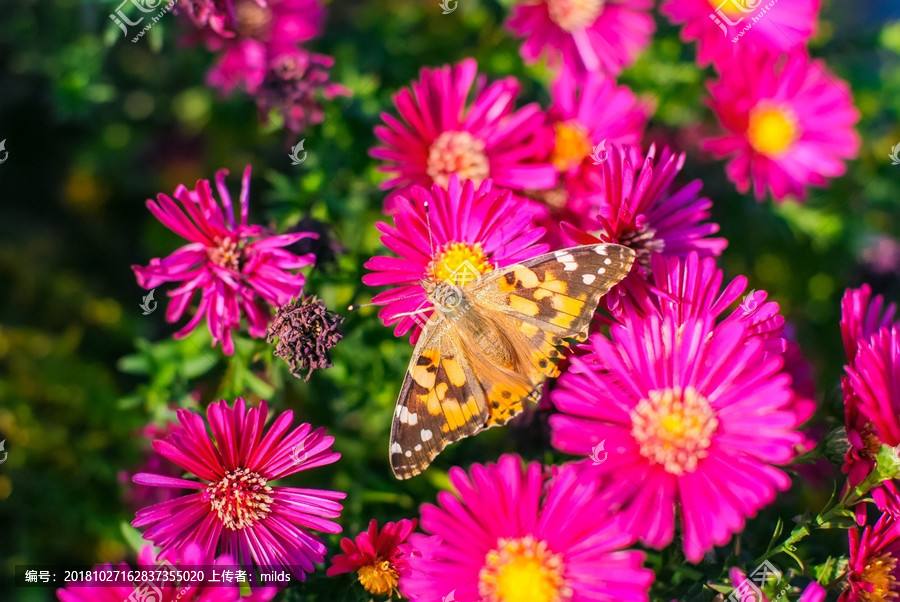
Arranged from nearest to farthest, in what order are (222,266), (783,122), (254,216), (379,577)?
1. (379,577)
2. (222,266)
3. (783,122)
4. (254,216)

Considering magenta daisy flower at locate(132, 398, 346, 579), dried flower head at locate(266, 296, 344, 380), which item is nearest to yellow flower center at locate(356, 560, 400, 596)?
magenta daisy flower at locate(132, 398, 346, 579)

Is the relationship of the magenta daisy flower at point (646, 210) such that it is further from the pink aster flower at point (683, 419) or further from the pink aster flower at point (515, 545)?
the pink aster flower at point (515, 545)

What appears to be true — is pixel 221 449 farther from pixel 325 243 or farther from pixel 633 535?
pixel 633 535

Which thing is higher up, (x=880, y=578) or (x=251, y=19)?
(x=251, y=19)

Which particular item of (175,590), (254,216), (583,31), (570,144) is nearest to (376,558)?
(175,590)

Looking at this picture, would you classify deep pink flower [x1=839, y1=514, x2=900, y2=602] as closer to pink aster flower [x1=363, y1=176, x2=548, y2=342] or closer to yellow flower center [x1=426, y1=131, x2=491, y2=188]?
pink aster flower [x1=363, y1=176, x2=548, y2=342]

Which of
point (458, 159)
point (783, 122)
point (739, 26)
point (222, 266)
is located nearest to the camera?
point (222, 266)

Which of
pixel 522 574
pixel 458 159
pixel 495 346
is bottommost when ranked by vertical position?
pixel 522 574

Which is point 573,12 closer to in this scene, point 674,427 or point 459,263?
point 459,263
